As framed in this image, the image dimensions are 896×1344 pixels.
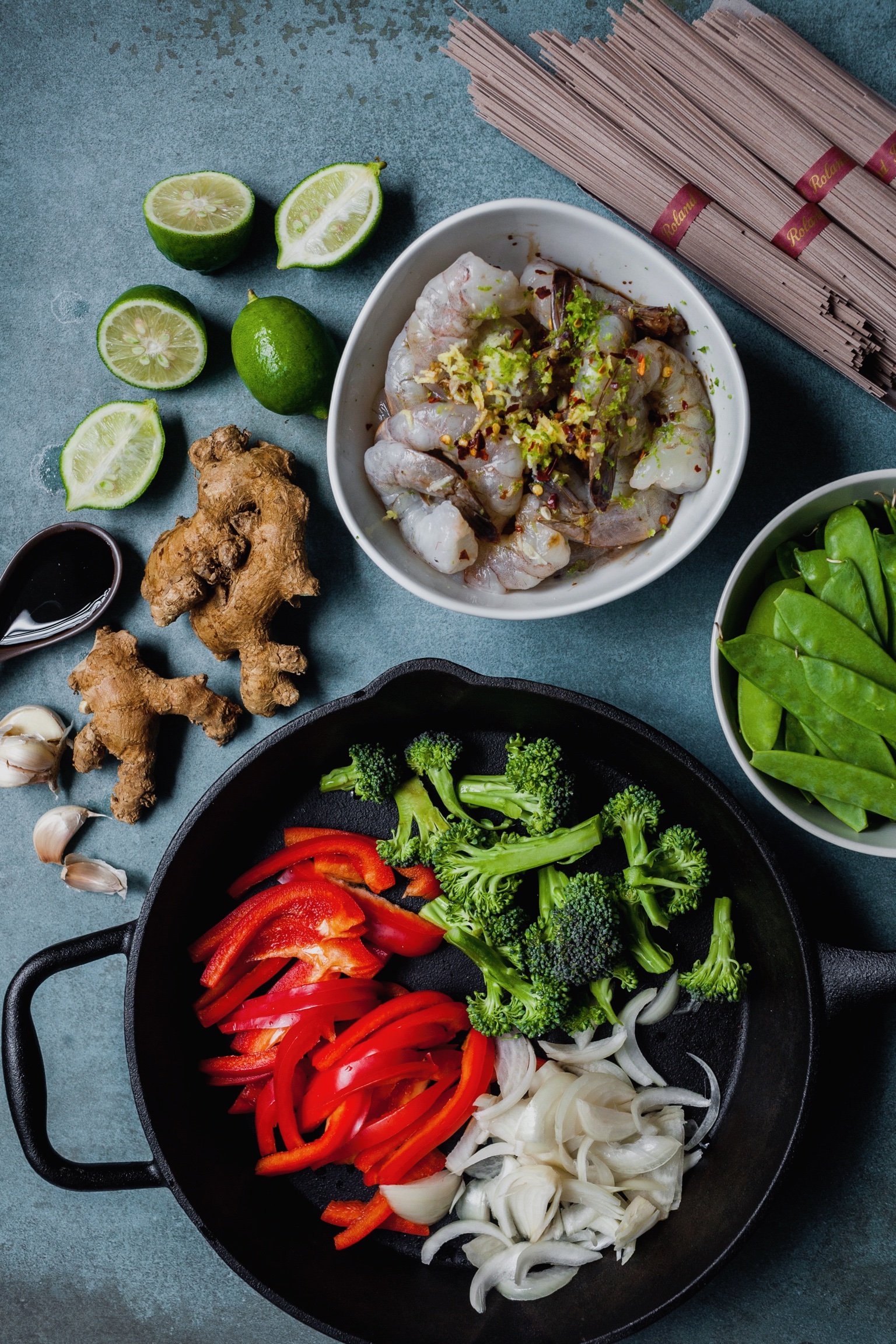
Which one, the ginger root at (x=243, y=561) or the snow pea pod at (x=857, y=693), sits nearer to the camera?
the snow pea pod at (x=857, y=693)

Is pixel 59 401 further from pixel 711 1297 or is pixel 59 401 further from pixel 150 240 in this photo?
pixel 711 1297

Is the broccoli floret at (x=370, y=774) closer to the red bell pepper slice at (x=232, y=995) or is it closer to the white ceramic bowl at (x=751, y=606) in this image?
the red bell pepper slice at (x=232, y=995)

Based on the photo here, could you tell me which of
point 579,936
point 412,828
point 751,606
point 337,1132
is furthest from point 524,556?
point 337,1132

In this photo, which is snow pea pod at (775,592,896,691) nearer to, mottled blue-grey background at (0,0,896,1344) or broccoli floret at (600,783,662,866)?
mottled blue-grey background at (0,0,896,1344)

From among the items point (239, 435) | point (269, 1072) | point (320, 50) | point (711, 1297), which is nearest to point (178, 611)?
point (239, 435)

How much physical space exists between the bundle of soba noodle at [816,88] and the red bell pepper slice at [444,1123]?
2180 millimetres

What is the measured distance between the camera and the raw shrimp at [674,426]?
73.9 inches

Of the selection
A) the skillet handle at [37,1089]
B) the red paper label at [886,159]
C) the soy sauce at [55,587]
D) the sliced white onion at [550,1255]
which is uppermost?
the red paper label at [886,159]

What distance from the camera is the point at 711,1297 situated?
2.25 meters

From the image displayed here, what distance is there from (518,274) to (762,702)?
1.10 m

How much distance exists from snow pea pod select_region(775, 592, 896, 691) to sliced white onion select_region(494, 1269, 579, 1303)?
1583mm

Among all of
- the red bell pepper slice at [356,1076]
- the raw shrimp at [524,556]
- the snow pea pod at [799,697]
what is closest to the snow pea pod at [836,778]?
the snow pea pod at [799,697]

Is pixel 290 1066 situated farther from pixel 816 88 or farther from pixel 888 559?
pixel 816 88

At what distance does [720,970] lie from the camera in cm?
209
